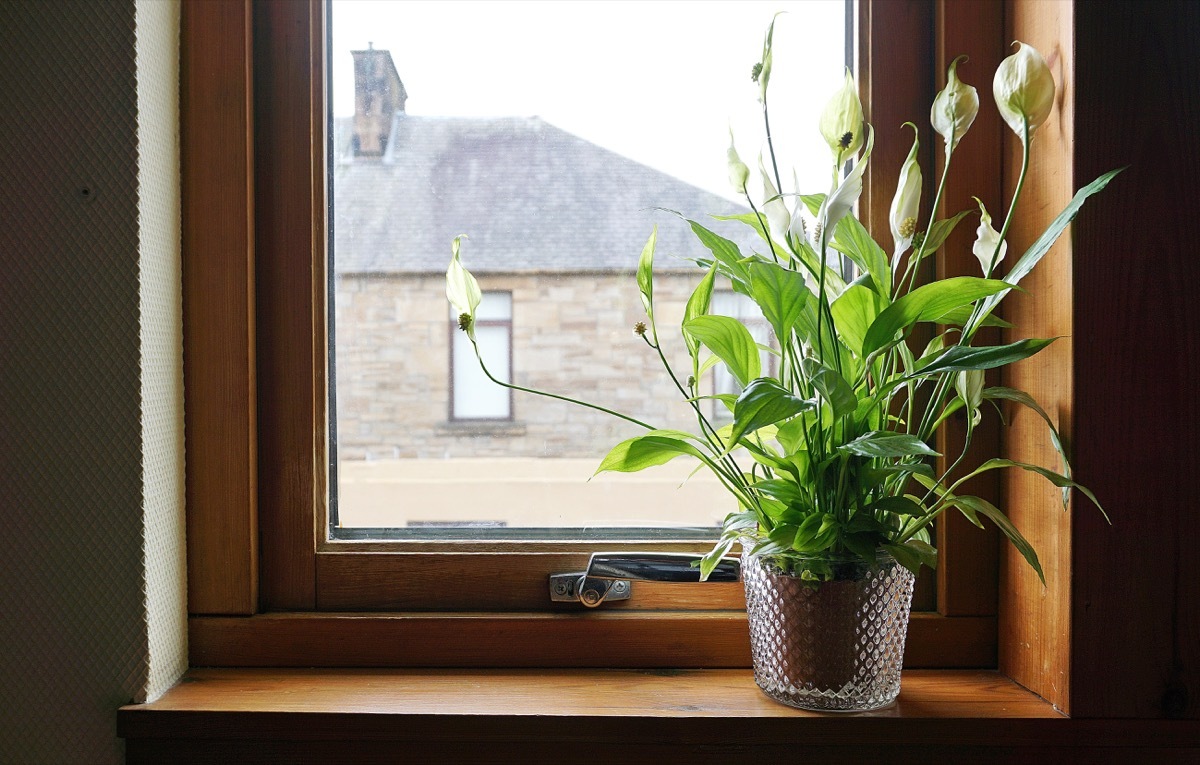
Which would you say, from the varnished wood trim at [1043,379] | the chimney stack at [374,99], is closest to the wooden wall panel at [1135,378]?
the varnished wood trim at [1043,379]

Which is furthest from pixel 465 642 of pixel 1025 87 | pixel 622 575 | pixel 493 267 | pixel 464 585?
pixel 1025 87

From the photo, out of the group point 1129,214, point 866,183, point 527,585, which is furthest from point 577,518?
point 1129,214

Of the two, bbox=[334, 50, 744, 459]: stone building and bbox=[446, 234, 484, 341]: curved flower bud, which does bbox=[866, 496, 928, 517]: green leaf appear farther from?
bbox=[446, 234, 484, 341]: curved flower bud

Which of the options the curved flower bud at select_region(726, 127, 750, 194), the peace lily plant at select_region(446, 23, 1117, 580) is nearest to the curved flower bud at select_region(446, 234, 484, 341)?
the peace lily plant at select_region(446, 23, 1117, 580)

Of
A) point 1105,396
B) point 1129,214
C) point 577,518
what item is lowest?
point 577,518

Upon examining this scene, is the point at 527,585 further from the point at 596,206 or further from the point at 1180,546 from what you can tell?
the point at 1180,546

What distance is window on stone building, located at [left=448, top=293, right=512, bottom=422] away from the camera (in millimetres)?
860

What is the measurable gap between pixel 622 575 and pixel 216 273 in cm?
49

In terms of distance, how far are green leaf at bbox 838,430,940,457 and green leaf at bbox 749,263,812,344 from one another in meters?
0.11

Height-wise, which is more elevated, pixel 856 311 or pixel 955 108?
pixel 955 108

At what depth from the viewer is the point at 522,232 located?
864 millimetres

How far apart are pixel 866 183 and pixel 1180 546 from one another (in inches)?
16.7

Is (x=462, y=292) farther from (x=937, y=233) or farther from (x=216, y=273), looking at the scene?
(x=937, y=233)

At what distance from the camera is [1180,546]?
27.0 inches
